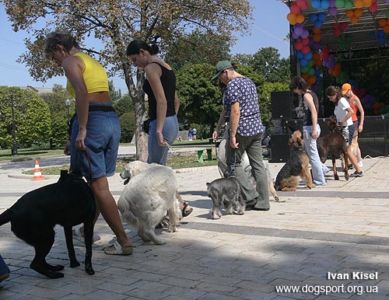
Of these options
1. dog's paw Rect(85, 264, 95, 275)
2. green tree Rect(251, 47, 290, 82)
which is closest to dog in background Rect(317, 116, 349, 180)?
dog's paw Rect(85, 264, 95, 275)

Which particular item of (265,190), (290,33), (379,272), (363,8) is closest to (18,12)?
(290,33)

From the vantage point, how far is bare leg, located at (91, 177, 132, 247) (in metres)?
4.55

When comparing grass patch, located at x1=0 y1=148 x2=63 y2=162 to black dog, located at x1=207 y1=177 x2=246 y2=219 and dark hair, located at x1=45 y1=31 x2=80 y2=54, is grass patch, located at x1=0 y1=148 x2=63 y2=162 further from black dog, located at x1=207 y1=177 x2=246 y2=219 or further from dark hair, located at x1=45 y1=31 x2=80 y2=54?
dark hair, located at x1=45 y1=31 x2=80 y2=54

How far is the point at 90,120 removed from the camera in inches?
175

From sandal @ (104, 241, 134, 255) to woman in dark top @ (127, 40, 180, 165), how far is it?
1.15 m

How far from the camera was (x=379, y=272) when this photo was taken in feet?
12.9

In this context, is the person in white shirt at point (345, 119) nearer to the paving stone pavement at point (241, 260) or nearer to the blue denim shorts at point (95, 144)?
the paving stone pavement at point (241, 260)

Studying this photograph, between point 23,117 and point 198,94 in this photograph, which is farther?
point 198,94

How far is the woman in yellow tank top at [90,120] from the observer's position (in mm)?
4312

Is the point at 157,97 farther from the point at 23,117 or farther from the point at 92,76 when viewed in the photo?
the point at 23,117

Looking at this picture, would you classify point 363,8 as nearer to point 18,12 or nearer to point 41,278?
point 18,12

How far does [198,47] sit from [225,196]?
14930mm

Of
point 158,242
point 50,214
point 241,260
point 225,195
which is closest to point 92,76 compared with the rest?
point 50,214

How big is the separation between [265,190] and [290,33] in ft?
30.7
